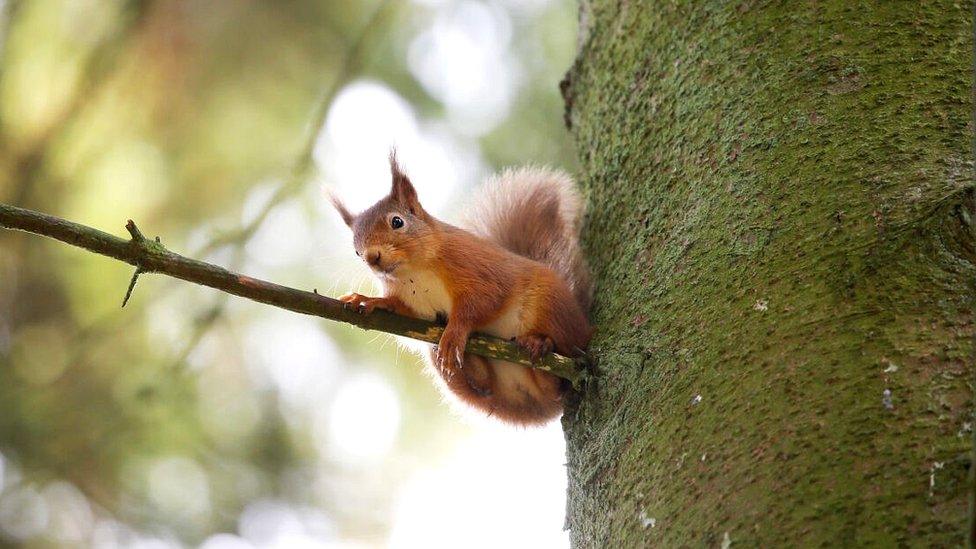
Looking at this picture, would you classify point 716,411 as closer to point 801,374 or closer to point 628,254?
point 801,374

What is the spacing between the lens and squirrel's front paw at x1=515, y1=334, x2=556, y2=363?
1871mm

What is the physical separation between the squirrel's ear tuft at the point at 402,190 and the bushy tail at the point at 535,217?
0.62ft

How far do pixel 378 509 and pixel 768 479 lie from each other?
248cm

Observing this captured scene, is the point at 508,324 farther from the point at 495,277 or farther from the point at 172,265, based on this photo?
the point at 172,265

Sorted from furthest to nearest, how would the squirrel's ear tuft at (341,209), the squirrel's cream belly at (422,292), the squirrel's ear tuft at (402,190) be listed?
the squirrel's ear tuft at (341,209), the squirrel's ear tuft at (402,190), the squirrel's cream belly at (422,292)

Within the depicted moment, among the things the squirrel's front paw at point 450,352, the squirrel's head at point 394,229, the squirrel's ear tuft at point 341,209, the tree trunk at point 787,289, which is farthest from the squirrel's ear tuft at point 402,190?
the tree trunk at point 787,289

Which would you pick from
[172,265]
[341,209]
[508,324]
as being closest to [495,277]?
[508,324]

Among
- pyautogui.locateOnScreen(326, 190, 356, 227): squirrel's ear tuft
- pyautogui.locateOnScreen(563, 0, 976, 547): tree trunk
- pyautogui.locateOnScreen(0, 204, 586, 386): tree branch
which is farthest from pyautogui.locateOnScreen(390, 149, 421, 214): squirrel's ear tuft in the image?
pyautogui.locateOnScreen(0, 204, 586, 386): tree branch

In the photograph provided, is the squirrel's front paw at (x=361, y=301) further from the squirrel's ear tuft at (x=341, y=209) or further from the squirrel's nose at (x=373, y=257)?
the squirrel's ear tuft at (x=341, y=209)

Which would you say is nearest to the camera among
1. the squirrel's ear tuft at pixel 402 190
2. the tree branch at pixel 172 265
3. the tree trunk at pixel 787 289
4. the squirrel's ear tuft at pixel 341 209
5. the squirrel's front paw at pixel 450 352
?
the tree trunk at pixel 787 289

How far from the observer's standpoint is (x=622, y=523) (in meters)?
1.48

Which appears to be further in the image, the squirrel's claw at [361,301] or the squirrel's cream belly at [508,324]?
the squirrel's cream belly at [508,324]

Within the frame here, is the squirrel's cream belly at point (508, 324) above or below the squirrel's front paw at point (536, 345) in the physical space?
above

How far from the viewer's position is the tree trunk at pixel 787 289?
3.90 ft
